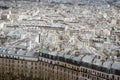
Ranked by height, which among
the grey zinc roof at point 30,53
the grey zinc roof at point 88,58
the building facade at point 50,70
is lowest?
the building facade at point 50,70

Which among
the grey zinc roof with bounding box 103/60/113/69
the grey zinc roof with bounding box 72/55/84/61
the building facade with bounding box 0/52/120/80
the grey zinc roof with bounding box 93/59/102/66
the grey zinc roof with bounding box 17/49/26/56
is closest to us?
the building facade with bounding box 0/52/120/80

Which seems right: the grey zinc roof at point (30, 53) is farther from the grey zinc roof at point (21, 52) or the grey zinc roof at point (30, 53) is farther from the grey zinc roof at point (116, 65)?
the grey zinc roof at point (116, 65)

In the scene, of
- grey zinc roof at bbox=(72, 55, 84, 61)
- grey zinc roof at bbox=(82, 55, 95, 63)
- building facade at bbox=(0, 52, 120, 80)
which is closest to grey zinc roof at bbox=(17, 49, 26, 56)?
building facade at bbox=(0, 52, 120, 80)

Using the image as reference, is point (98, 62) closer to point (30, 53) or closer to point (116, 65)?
point (116, 65)

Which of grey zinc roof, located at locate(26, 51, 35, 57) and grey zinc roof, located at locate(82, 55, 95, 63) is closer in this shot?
grey zinc roof, located at locate(82, 55, 95, 63)

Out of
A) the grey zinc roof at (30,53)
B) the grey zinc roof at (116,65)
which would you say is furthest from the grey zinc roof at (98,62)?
the grey zinc roof at (30,53)

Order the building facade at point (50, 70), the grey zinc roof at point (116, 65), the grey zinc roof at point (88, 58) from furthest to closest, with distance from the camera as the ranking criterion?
the grey zinc roof at point (88, 58) < the building facade at point (50, 70) < the grey zinc roof at point (116, 65)

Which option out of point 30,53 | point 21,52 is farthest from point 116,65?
point 21,52

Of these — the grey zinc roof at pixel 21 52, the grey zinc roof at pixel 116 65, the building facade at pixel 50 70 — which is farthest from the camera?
the grey zinc roof at pixel 21 52

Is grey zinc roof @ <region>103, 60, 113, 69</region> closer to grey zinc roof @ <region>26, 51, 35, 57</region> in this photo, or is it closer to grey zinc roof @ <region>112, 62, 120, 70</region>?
grey zinc roof @ <region>112, 62, 120, 70</region>

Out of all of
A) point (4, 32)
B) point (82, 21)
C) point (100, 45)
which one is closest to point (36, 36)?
point (4, 32)

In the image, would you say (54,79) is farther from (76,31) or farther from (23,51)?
(76,31)
